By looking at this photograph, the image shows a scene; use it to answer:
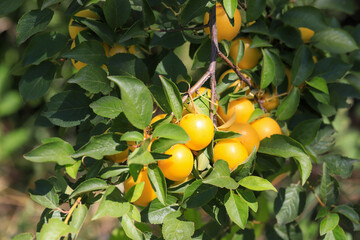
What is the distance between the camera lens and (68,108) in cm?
59

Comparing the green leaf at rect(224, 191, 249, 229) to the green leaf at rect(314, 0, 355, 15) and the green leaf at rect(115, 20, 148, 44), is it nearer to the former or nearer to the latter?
the green leaf at rect(115, 20, 148, 44)

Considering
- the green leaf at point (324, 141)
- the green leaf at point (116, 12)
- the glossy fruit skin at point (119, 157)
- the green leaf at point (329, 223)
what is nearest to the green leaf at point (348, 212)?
the green leaf at point (329, 223)

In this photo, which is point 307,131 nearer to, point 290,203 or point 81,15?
point 290,203

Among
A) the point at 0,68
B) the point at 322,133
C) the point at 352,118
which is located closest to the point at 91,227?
the point at 0,68

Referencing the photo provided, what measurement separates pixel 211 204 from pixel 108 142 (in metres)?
0.18

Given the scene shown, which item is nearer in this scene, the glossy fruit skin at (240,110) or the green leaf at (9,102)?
the glossy fruit skin at (240,110)

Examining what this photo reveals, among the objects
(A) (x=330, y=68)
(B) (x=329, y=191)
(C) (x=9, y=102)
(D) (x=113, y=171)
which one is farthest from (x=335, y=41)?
(C) (x=9, y=102)

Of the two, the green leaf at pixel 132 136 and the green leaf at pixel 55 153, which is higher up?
the green leaf at pixel 132 136

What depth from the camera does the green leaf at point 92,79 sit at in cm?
55

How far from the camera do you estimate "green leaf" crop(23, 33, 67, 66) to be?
599 millimetres

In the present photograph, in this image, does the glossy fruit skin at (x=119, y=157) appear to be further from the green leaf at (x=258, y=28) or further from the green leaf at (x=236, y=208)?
the green leaf at (x=258, y=28)

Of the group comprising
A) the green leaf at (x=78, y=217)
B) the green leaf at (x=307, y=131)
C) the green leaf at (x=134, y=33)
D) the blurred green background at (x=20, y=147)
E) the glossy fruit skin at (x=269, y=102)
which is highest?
the green leaf at (x=134, y=33)

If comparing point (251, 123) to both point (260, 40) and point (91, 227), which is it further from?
point (91, 227)

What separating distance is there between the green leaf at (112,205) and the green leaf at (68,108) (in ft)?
0.59
